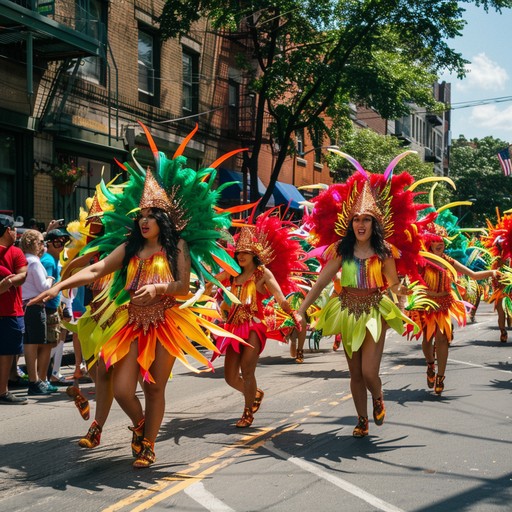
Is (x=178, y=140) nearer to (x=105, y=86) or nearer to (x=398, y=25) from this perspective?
(x=105, y=86)

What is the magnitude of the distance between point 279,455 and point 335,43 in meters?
17.6

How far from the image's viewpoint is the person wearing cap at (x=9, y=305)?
28.9 feet

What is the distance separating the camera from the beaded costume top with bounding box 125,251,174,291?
6.00 m

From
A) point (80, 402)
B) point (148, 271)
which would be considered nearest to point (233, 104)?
point (80, 402)

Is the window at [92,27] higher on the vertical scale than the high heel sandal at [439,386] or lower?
higher

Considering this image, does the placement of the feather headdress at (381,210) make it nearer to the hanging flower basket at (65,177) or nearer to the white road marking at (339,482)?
the white road marking at (339,482)

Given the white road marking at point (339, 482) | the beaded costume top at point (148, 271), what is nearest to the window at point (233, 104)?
the beaded costume top at point (148, 271)

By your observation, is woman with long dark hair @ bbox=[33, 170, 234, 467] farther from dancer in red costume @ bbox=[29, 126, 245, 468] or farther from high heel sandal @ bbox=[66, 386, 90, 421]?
high heel sandal @ bbox=[66, 386, 90, 421]

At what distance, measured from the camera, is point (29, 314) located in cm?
973

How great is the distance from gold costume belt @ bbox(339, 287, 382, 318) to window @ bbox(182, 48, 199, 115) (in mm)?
17900

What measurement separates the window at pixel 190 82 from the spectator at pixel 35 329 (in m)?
15.0

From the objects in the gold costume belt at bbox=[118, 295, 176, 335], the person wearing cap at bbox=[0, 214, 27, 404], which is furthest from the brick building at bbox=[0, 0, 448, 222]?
the gold costume belt at bbox=[118, 295, 176, 335]

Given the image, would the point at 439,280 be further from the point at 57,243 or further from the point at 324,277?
the point at 57,243

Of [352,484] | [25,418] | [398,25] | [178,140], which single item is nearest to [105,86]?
[178,140]
